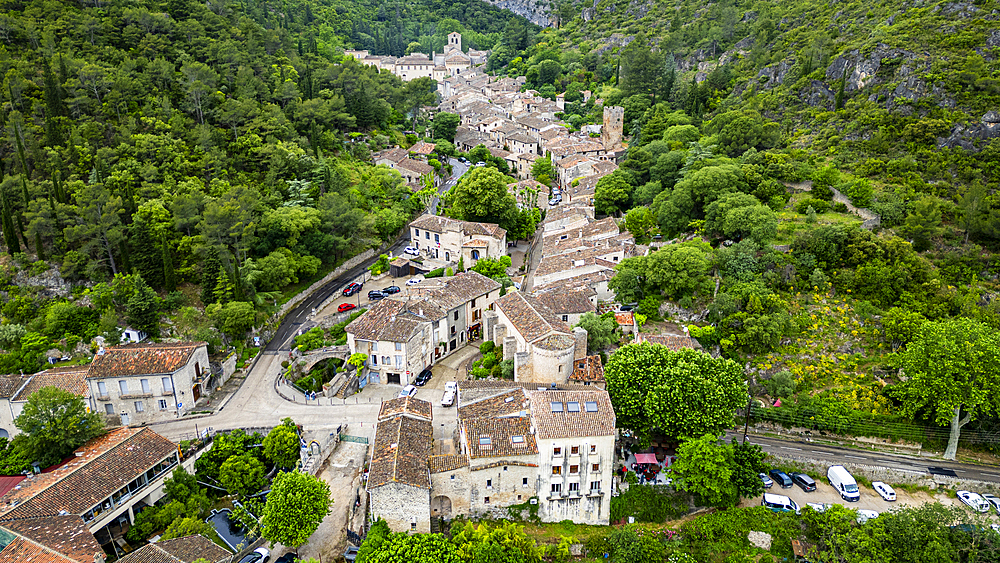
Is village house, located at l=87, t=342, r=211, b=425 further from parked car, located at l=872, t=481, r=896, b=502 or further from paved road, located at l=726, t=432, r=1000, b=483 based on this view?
parked car, located at l=872, t=481, r=896, b=502

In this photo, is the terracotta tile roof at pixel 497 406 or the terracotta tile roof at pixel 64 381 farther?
the terracotta tile roof at pixel 64 381

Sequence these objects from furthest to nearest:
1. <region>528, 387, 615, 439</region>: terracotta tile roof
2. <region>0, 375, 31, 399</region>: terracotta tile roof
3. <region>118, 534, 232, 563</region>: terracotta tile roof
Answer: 1. <region>0, 375, 31, 399</region>: terracotta tile roof
2. <region>528, 387, 615, 439</region>: terracotta tile roof
3. <region>118, 534, 232, 563</region>: terracotta tile roof

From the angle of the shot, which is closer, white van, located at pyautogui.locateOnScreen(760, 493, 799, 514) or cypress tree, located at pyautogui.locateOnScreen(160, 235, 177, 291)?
white van, located at pyautogui.locateOnScreen(760, 493, 799, 514)

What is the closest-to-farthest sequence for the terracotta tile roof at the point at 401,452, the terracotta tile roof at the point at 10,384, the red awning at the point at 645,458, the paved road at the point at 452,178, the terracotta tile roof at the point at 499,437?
the terracotta tile roof at the point at 401,452, the terracotta tile roof at the point at 499,437, the red awning at the point at 645,458, the terracotta tile roof at the point at 10,384, the paved road at the point at 452,178

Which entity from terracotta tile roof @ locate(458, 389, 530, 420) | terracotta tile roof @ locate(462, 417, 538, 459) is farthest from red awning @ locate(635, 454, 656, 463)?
terracotta tile roof @ locate(458, 389, 530, 420)

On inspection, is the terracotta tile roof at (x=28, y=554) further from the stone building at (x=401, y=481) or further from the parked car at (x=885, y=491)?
the parked car at (x=885, y=491)

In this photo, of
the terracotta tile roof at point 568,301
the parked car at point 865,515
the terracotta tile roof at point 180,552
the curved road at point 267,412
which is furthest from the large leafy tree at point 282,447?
the parked car at point 865,515
